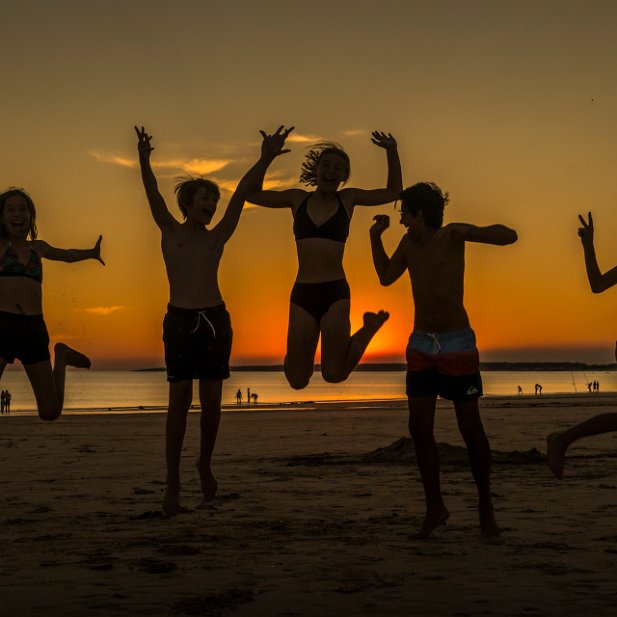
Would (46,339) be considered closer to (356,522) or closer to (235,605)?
(356,522)

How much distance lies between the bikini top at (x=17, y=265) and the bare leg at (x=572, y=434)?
15.8 feet

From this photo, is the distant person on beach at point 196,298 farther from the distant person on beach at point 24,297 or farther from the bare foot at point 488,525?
the bare foot at point 488,525

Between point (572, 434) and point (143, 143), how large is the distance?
15.2ft

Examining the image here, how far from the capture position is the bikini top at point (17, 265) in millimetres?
8844

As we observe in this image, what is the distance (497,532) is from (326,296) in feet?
8.21

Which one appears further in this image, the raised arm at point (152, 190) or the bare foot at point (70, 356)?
the bare foot at point (70, 356)

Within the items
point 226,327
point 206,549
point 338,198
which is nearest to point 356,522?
point 206,549

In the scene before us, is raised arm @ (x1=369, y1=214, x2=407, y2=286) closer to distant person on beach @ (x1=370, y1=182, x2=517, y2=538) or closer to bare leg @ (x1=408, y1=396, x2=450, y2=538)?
distant person on beach @ (x1=370, y1=182, x2=517, y2=538)

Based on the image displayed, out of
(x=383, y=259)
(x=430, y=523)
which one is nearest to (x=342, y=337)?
(x=383, y=259)

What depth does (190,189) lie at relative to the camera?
9.05 m

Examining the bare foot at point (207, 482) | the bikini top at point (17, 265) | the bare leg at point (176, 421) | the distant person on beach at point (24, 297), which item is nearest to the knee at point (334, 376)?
the bare leg at point (176, 421)

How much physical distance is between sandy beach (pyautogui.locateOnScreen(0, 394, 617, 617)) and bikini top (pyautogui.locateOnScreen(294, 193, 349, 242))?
7.91 feet

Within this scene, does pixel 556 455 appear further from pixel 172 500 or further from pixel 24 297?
pixel 24 297

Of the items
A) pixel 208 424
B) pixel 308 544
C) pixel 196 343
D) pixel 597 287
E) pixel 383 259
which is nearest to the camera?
pixel 308 544
